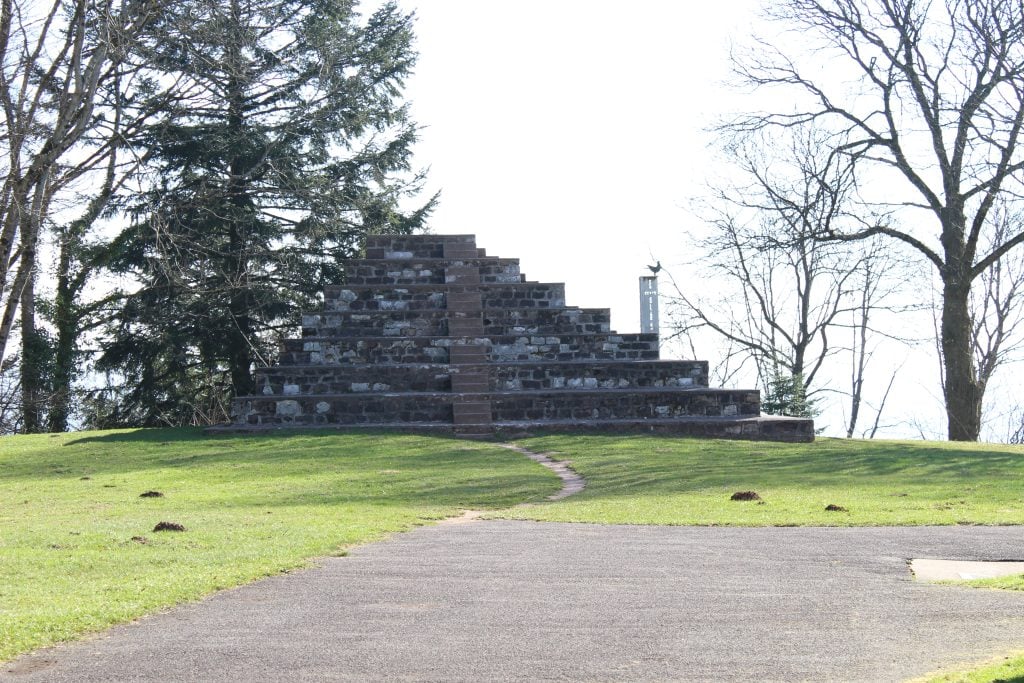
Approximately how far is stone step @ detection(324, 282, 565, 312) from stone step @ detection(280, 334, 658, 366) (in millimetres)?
1390

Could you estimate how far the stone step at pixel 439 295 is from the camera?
981 inches

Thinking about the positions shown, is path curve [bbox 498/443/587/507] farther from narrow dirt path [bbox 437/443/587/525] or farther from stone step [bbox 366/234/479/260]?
stone step [bbox 366/234/479/260]

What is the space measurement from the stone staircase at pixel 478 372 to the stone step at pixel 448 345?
0.8 inches

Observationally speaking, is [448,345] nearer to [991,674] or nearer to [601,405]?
[601,405]

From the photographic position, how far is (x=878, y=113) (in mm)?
25562

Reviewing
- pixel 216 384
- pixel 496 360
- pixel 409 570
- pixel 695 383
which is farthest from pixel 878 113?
pixel 409 570

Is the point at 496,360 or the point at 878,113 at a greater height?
the point at 878,113

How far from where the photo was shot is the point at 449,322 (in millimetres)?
24297

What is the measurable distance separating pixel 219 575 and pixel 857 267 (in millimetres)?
29059

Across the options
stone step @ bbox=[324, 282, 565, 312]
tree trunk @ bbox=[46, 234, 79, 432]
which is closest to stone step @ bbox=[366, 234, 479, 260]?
stone step @ bbox=[324, 282, 565, 312]

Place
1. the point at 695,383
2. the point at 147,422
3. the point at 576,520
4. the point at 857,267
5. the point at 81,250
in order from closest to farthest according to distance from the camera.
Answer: the point at 576,520 < the point at 695,383 < the point at 81,250 < the point at 147,422 < the point at 857,267

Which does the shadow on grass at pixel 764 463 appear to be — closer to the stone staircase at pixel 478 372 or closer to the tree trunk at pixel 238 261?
the stone staircase at pixel 478 372

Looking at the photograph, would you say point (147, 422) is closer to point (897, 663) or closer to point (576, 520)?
point (576, 520)

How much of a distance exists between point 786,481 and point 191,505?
7.34 meters
